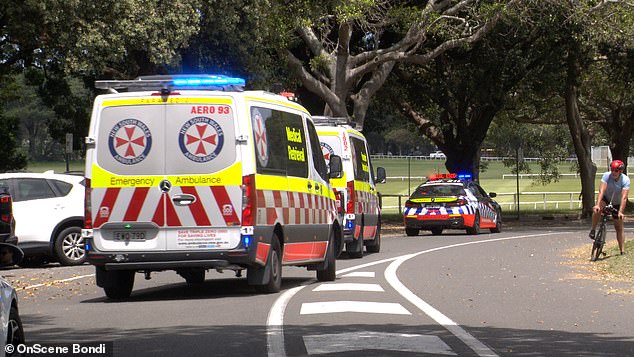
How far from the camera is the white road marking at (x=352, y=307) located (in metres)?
13.2

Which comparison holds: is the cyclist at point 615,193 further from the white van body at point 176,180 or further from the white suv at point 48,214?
Result: the white suv at point 48,214

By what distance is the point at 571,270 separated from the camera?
20.6m

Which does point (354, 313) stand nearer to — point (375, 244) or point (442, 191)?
point (375, 244)

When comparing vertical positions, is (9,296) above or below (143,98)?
below

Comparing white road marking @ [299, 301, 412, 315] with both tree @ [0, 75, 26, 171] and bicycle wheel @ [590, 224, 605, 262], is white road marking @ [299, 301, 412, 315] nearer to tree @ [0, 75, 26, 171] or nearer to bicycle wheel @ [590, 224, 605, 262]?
bicycle wheel @ [590, 224, 605, 262]

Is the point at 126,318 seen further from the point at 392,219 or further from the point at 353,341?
the point at 392,219

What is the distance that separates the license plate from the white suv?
315 inches

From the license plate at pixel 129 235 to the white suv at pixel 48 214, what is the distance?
8.00 meters

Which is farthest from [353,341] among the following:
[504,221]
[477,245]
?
[504,221]

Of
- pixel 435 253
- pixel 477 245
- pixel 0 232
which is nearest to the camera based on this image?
pixel 0 232

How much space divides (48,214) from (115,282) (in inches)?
304

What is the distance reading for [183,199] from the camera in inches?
587

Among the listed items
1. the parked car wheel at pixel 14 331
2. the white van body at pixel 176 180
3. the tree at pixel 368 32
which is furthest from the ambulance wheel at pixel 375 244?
the parked car wheel at pixel 14 331

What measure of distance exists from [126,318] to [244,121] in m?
3.09
